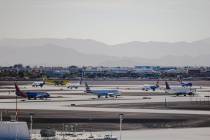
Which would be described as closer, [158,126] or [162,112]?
[158,126]

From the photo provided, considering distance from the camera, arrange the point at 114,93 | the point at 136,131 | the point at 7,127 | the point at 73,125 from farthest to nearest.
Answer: the point at 114,93 → the point at 73,125 → the point at 136,131 → the point at 7,127

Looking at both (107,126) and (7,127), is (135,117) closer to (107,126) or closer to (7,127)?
(107,126)

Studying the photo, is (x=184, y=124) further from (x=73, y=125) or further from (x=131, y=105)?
(x=131, y=105)

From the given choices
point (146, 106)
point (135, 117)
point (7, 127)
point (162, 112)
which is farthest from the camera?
point (146, 106)

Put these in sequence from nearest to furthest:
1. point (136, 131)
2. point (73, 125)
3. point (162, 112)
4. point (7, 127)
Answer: point (7, 127) < point (136, 131) < point (73, 125) < point (162, 112)

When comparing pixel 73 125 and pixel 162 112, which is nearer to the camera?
pixel 73 125

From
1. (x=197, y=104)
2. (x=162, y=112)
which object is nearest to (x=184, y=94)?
(x=197, y=104)

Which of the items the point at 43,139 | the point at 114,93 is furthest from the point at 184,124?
the point at 114,93

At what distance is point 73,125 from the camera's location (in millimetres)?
92750

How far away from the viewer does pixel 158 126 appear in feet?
307

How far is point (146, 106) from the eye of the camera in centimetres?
13175

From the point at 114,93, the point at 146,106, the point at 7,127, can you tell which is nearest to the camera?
the point at 7,127

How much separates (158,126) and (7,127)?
1336 inches

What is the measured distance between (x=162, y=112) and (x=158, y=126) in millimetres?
22811
